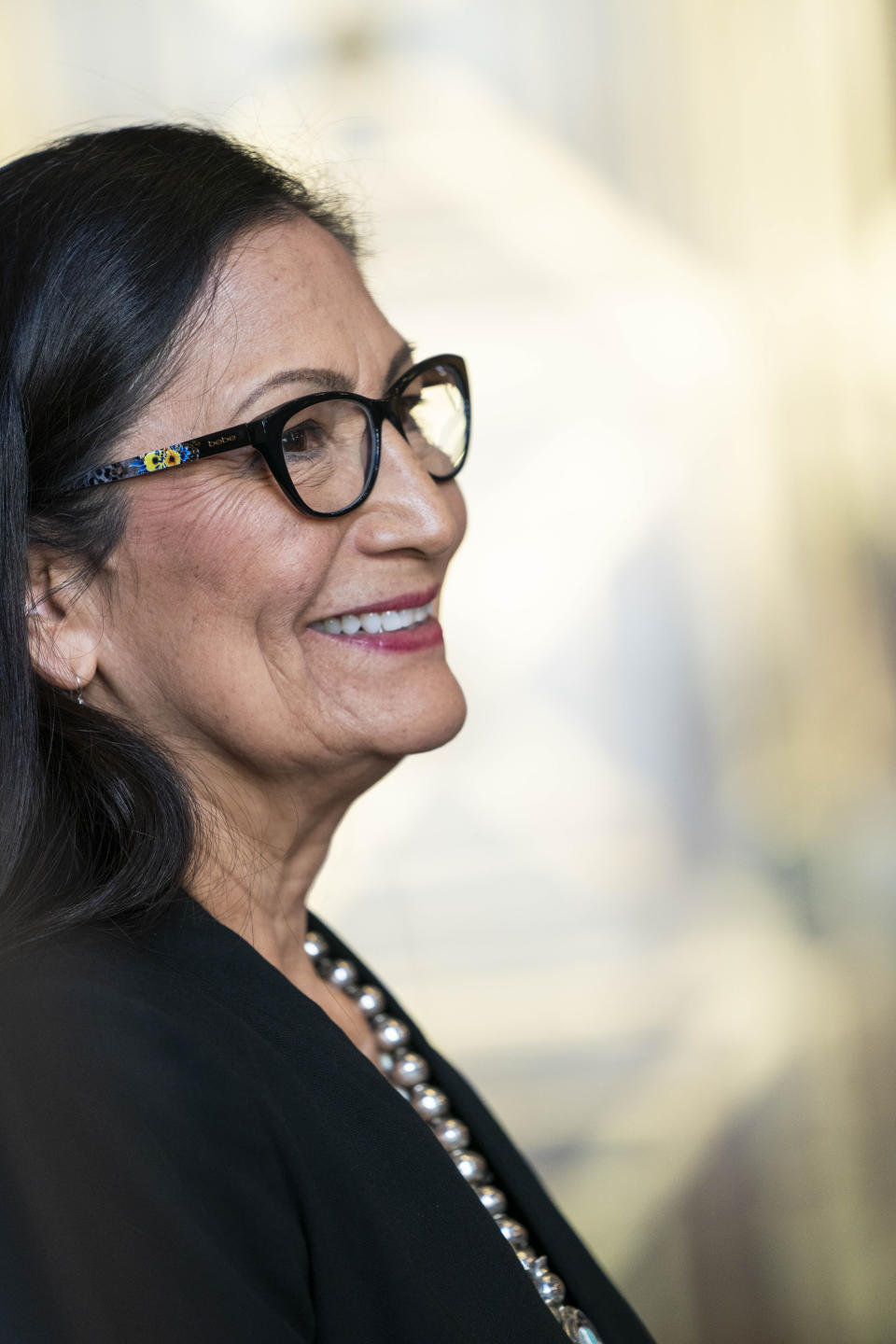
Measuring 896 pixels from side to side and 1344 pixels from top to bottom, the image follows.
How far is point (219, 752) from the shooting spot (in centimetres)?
105

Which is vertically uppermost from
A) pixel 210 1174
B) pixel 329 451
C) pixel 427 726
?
pixel 329 451

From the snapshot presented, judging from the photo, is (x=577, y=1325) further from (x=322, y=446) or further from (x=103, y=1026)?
(x=322, y=446)

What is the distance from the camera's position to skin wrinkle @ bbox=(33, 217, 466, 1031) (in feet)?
3.27

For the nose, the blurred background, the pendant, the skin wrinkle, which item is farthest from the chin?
the blurred background

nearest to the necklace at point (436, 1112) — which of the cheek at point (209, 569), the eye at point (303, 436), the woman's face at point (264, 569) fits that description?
the woman's face at point (264, 569)

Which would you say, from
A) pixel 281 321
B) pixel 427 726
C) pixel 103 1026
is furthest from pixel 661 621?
pixel 103 1026

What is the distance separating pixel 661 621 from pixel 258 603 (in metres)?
1.71

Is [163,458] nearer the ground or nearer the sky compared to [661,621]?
nearer the sky

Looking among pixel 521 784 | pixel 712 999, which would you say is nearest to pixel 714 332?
pixel 521 784

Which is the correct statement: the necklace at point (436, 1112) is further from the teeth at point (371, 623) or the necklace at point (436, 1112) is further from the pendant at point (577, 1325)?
the teeth at point (371, 623)

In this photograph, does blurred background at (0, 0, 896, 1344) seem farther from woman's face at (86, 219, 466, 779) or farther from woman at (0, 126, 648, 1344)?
woman's face at (86, 219, 466, 779)

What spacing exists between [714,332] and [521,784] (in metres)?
1.01

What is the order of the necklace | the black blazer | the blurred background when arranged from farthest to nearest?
the blurred background → the necklace → the black blazer

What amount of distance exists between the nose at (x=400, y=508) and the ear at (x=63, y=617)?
0.24m
